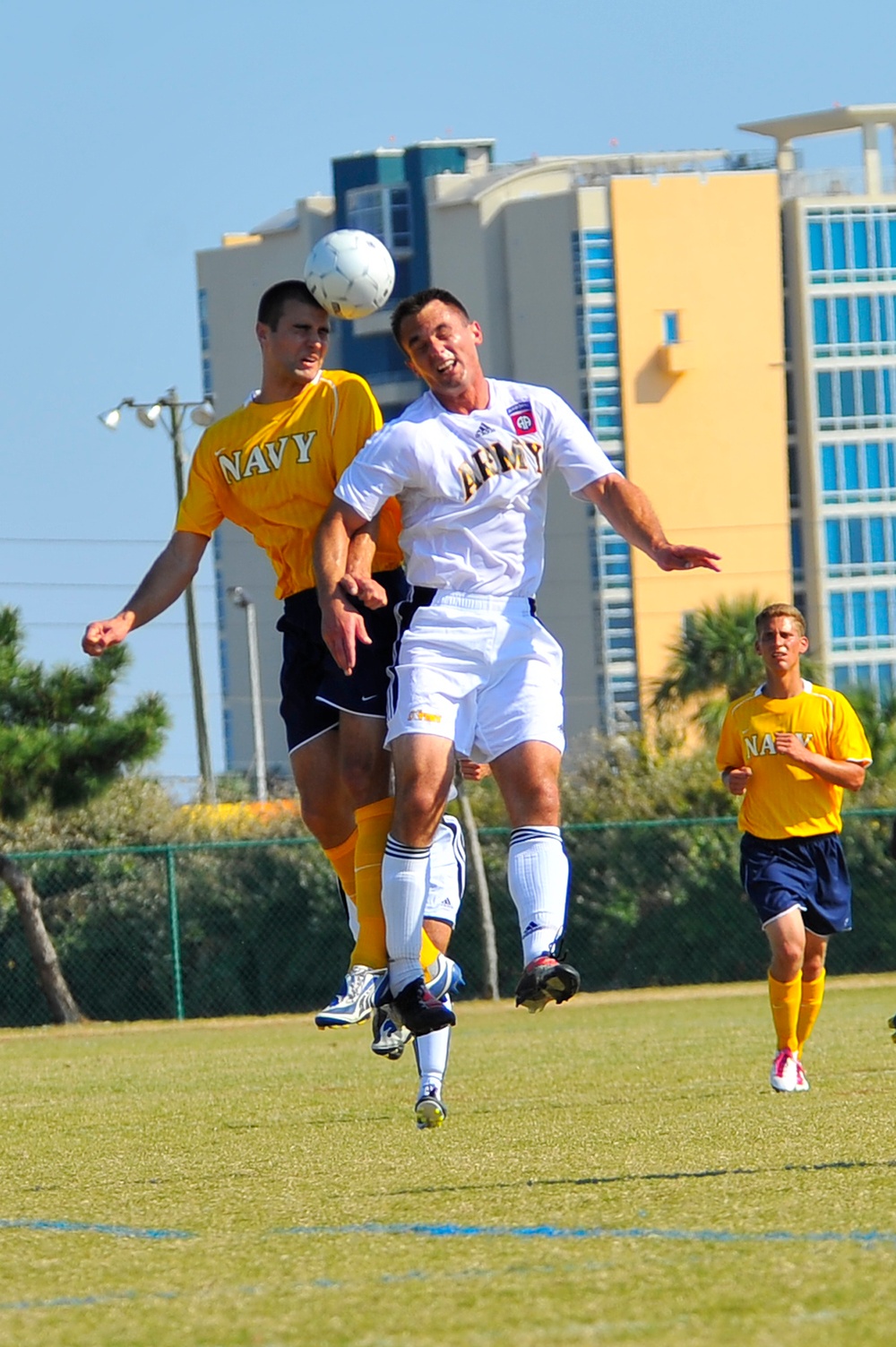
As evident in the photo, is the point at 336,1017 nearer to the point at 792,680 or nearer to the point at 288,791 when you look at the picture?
the point at 792,680

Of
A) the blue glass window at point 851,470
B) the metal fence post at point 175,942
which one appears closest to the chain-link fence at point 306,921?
the metal fence post at point 175,942

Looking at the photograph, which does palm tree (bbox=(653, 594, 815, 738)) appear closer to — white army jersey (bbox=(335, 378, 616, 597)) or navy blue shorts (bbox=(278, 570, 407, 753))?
navy blue shorts (bbox=(278, 570, 407, 753))

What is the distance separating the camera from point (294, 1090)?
37.0ft

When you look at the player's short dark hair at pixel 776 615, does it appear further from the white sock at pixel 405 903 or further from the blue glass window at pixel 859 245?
the blue glass window at pixel 859 245

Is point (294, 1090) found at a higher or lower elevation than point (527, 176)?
lower

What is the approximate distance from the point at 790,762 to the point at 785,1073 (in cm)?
141

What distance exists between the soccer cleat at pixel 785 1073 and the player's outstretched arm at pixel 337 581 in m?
3.88

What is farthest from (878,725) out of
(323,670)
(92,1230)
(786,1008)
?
(92,1230)

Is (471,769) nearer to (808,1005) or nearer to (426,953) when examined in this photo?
(426,953)

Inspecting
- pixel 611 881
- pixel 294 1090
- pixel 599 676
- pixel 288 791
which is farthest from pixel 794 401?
pixel 294 1090

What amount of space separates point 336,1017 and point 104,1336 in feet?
8.93

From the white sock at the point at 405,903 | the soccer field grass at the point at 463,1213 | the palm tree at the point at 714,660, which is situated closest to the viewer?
the soccer field grass at the point at 463,1213

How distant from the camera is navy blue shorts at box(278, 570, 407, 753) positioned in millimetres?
6891

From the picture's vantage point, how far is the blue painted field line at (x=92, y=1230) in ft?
16.5
